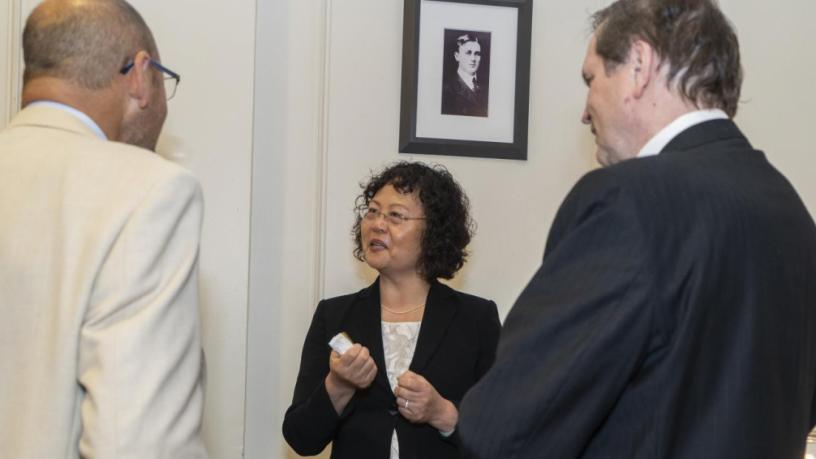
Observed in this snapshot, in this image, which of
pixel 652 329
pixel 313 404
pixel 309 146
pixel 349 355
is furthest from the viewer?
pixel 309 146

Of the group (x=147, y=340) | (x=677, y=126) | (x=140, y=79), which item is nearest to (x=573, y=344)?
(x=677, y=126)

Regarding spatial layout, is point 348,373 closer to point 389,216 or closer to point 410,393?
point 410,393

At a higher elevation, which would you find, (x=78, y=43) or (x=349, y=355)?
(x=78, y=43)

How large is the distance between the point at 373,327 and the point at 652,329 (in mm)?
1644

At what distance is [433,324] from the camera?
3.07 metres

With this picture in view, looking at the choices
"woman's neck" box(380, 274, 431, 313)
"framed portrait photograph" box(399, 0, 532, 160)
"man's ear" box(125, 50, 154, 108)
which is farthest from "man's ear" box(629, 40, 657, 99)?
"framed portrait photograph" box(399, 0, 532, 160)

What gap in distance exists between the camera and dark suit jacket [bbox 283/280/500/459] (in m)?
2.89

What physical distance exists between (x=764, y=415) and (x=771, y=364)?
8 cm

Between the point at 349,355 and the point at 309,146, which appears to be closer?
the point at 349,355

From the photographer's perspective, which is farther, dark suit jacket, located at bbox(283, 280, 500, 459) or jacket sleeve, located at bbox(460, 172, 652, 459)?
dark suit jacket, located at bbox(283, 280, 500, 459)

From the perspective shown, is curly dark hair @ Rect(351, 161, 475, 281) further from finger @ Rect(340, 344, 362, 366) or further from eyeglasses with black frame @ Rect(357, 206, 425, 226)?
finger @ Rect(340, 344, 362, 366)

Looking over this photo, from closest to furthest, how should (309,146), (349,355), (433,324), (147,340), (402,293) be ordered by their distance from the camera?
(147,340)
(349,355)
(433,324)
(402,293)
(309,146)

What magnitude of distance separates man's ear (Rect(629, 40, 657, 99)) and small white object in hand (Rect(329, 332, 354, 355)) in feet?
4.32

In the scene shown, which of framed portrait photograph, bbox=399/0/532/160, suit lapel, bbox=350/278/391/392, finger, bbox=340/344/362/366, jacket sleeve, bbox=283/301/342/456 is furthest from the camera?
framed portrait photograph, bbox=399/0/532/160
